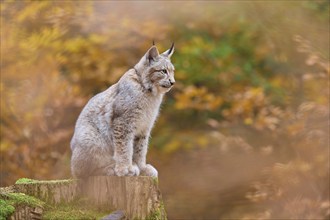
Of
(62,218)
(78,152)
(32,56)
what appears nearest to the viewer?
(62,218)

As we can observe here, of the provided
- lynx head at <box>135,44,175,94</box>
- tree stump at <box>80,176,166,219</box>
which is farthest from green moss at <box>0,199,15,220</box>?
lynx head at <box>135,44,175,94</box>

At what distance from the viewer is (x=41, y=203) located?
5035 millimetres

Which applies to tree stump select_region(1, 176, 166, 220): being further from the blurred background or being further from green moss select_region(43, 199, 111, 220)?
the blurred background

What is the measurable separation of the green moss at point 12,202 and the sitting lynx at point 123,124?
0.65 m

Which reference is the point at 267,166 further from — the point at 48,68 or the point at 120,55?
the point at 48,68

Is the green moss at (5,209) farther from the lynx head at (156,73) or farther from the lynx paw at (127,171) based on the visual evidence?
the lynx head at (156,73)

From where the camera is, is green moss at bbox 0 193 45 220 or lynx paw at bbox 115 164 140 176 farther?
lynx paw at bbox 115 164 140 176

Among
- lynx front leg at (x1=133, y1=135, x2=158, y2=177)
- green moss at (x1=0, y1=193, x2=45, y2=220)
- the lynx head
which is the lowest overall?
green moss at (x1=0, y1=193, x2=45, y2=220)

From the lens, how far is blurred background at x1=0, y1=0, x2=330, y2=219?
10.2 metres

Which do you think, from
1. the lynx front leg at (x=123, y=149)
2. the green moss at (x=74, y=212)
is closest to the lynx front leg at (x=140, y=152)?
the lynx front leg at (x=123, y=149)

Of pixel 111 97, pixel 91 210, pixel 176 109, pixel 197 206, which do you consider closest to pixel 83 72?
pixel 176 109

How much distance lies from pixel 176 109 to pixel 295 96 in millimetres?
2184

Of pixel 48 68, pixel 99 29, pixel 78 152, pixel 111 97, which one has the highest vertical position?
pixel 99 29

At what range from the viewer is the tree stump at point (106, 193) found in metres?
5.15
